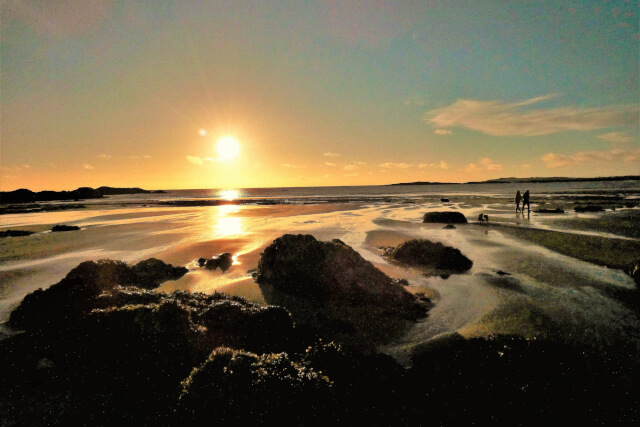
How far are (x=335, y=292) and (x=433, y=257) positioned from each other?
190 inches

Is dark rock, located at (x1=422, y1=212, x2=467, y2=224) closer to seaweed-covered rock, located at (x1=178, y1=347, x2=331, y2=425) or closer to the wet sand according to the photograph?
the wet sand

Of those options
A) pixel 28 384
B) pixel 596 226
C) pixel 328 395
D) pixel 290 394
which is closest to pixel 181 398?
pixel 290 394

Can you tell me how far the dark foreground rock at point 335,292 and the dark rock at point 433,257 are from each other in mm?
3091

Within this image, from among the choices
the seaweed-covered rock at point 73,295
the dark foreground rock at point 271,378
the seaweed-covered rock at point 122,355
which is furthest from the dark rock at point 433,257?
the seaweed-covered rock at point 73,295

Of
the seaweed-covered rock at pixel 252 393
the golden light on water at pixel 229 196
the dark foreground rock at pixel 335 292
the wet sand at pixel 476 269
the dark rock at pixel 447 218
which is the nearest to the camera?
the seaweed-covered rock at pixel 252 393

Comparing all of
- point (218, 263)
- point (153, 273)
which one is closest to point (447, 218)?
point (218, 263)

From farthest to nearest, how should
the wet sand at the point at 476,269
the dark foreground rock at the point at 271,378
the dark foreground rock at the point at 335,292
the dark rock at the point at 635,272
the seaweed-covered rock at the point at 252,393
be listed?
1. the dark rock at the point at 635,272
2. the wet sand at the point at 476,269
3. the dark foreground rock at the point at 335,292
4. the dark foreground rock at the point at 271,378
5. the seaweed-covered rock at the point at 252,393

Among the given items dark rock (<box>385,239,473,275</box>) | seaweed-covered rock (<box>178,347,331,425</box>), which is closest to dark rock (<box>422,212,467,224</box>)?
dark rock (<box>385,239,473,275</box>)

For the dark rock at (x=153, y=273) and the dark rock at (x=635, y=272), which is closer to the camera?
the dark rock at (x=635, y=272)

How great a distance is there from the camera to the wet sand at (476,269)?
5.95 meters

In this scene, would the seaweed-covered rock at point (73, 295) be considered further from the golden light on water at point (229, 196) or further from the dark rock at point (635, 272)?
the golden light on water at point (229, 196)

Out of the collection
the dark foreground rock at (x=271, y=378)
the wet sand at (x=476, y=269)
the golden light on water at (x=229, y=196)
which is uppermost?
the golden light on water at (x=229, y=196)

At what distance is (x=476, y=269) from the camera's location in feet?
32.8

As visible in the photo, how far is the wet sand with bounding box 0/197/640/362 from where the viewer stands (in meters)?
5.95
